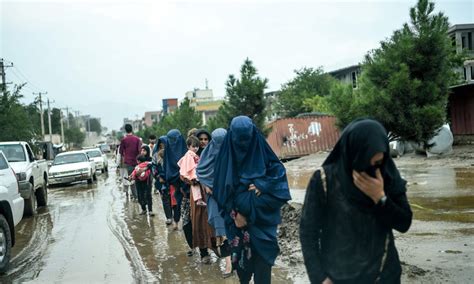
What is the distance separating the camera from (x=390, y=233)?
107 inches

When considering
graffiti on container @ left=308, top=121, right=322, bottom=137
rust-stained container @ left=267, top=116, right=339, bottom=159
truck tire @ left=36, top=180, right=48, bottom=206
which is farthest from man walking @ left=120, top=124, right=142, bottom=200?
graffiti on container @ left=308, top=121, right=322, bottom=137

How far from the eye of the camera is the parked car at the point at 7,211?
23.0 ft

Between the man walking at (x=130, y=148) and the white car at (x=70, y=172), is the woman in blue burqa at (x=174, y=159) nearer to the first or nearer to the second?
the man walking at (x=130, y=148)

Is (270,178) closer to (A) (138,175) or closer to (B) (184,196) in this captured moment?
(B) (184,196)

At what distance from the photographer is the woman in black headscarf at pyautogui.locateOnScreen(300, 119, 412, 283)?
2.48 metres

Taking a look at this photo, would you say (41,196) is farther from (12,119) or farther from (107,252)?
(12,119)

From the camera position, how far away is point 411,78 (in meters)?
14.5

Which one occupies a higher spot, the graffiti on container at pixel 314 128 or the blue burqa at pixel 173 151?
the graffiti on container at pixel 314 128

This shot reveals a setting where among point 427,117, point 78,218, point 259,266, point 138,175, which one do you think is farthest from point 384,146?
point 427,117

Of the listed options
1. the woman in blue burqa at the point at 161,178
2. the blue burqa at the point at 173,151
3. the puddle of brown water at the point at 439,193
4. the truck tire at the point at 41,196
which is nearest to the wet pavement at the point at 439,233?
the puddle of brown water at the point at 439,193

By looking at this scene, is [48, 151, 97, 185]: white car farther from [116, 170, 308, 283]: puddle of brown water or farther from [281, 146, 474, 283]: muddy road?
[116, 170, 308, 283]: puddle of brown water

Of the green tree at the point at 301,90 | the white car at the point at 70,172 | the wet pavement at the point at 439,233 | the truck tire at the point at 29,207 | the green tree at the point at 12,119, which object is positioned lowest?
the wet pavement at the point at 439,233

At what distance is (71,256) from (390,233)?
250 inches

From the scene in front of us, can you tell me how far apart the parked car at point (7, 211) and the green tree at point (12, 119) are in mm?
18995
